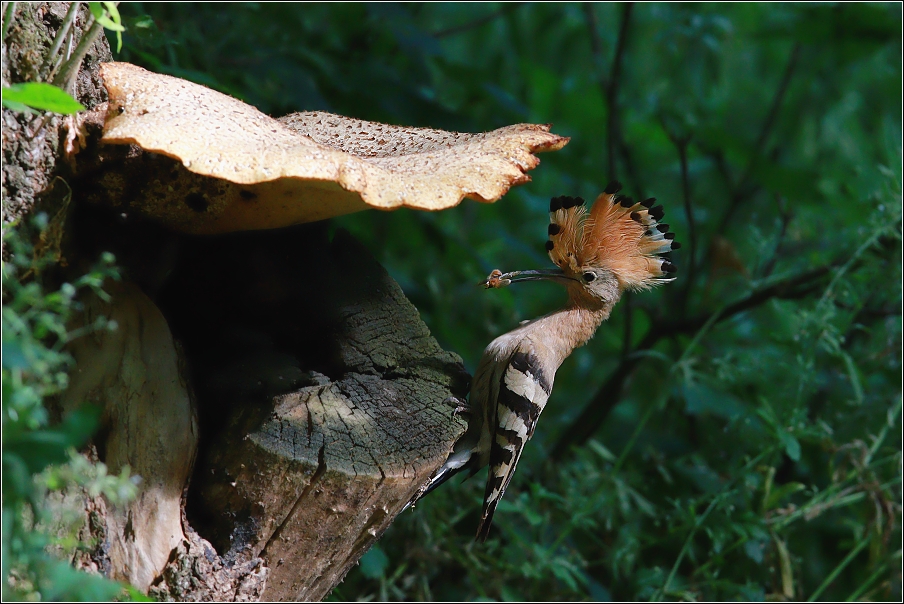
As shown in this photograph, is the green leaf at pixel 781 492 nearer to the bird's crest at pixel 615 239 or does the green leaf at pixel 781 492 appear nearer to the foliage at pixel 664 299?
the foliage at pixel 664 299

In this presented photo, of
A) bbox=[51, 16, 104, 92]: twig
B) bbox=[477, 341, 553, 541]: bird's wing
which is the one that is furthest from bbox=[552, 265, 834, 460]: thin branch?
bbox=[51, 16, 104, 92]: twig

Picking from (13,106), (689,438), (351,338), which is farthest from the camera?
(689,438)

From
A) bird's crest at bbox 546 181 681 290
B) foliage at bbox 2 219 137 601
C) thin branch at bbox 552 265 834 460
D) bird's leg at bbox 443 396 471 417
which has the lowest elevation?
thin branch at bbox 552 265 834 460

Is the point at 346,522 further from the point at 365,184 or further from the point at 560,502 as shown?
the point at 560,502

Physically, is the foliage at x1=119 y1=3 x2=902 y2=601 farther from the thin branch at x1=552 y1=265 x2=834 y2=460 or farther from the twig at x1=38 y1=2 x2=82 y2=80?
the twig at x1=38 y1=2 x2=82 y2=80

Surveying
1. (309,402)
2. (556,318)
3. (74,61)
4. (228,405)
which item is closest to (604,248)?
(556,318)

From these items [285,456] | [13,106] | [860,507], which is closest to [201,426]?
[285,456]

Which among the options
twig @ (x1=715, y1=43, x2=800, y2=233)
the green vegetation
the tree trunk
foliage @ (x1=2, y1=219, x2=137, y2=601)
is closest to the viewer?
foliage @ (x1=2, y1=219, x2=137, y2=601)

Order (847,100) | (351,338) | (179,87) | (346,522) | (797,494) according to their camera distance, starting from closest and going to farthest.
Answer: (179,87), (346,522), (351,338), (797,494), (847,100)
